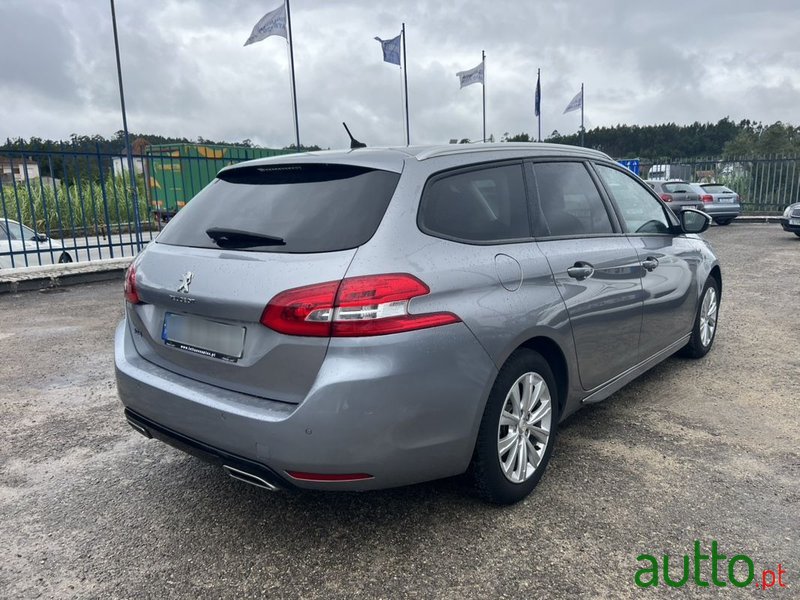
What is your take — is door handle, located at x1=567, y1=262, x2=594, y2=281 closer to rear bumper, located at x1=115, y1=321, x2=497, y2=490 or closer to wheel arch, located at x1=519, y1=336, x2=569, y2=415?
wheel arch, located at x1=519, y1=336, x2=569, y2=415

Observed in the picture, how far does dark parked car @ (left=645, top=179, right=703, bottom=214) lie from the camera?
58.7 ft

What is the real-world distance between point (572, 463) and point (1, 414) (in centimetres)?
363

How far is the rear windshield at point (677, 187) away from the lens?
723 inches

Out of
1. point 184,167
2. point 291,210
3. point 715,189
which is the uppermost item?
point 184,167

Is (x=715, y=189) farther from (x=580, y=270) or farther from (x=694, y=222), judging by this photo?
(x=580, y=270)

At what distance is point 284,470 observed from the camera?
7.34ft

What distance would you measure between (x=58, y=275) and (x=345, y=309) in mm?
8432

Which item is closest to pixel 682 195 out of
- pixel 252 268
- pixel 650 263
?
pixel 650 263

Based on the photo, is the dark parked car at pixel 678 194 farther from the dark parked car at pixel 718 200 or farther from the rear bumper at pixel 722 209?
the rear bumper at pixel 722 209

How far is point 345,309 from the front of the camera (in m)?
2.17

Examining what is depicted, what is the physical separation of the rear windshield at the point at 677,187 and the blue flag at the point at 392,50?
10.1 meters

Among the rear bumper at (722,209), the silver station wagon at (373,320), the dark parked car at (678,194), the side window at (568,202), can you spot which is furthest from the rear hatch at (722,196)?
the silver station wagon at (373,320)

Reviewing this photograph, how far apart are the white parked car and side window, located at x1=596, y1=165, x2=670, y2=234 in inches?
316

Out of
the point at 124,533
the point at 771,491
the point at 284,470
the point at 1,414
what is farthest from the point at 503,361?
the point at 1,414
